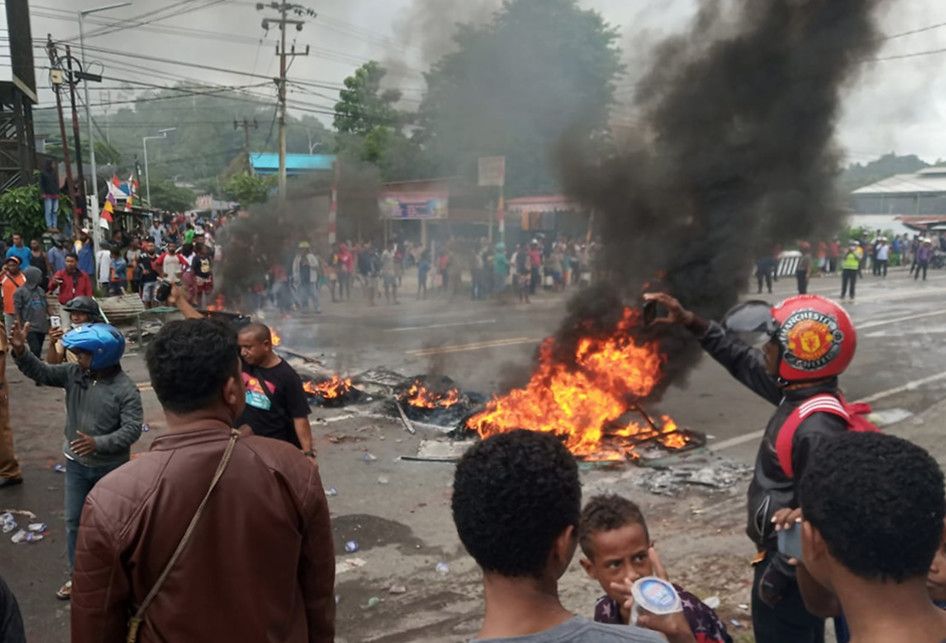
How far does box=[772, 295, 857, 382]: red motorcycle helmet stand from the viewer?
8.95 ft

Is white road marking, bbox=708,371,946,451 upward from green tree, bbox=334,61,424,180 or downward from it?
downward

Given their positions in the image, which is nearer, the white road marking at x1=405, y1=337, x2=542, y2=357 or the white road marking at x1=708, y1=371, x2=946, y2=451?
the white road marking at x1=708, y1=371, x2=946, y2=451

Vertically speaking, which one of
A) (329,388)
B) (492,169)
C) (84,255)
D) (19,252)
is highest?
(492,169)

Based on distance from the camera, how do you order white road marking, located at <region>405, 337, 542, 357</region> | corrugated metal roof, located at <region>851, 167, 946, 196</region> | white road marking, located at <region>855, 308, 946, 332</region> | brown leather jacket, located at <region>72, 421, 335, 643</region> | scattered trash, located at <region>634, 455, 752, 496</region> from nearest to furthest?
1. brown leather jacket, located at <region>72, 421, 335, 643</region>
2. scattered trash, located at <region>634, 455, 752, 496</region>
3. white road marking, located at <region>405, 337, 542, 357</region>
4. white road marking, located at <region>855, 308, 946, 332</region>
5. corrugated metal roof, located at <region>851, 167, 946, 196</region>

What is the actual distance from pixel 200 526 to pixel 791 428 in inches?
75.6

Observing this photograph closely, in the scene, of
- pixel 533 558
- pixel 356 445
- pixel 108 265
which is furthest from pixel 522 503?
pixel 108 265

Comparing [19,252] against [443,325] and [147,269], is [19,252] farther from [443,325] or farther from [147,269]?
[443,325]

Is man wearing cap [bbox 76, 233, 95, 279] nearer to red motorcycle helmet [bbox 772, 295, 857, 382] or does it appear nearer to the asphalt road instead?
the asphalt road

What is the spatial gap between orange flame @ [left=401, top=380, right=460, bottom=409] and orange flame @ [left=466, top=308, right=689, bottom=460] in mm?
852

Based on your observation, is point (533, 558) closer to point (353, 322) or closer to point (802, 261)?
point (353, 322)

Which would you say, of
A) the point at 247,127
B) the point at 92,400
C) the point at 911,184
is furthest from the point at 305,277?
the point at 911,184

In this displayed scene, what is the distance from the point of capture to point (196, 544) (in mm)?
1984

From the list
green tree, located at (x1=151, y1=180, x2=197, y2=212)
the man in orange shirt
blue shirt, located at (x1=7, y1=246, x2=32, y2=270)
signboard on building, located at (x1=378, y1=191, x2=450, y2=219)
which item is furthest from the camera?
green tree, located at (x1=151, y1=180, x2=197, y2=212)

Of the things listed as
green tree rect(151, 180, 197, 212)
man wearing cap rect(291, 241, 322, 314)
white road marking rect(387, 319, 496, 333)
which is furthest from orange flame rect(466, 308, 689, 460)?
green tree rect(151, 180, 197, 212)
